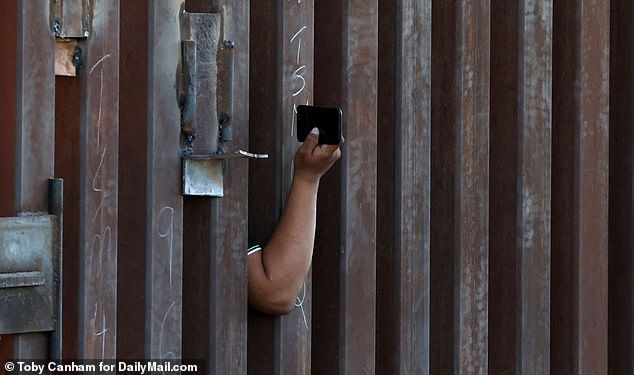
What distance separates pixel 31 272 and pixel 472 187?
1.51m

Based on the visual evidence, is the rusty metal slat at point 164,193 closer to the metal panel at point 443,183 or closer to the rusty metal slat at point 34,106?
the rusty metal slat at point 34,106

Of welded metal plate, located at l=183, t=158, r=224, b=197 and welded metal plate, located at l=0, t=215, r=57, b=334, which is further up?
welded metal plate, located at l=183, t=158, r=224, b=197

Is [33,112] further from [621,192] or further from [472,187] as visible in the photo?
[621,192]

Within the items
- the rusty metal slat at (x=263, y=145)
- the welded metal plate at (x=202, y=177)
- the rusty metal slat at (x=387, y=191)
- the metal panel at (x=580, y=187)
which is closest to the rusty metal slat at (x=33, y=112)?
the welded metal plate at (x=202, y=177)

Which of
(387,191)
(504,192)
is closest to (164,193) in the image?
(387,191)

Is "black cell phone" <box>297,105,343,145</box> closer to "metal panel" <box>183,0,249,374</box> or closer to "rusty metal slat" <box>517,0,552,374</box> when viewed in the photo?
"metal panel" <box>183,0,249,374</box>

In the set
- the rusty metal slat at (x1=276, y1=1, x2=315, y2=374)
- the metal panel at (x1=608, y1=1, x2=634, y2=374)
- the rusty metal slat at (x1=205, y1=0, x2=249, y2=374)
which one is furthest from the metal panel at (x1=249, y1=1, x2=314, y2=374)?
the metal panel at (x1=608, y1=1, x2=634, y2=374)

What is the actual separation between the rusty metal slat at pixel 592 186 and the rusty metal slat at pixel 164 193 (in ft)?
5.11

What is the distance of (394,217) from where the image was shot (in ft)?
11.3

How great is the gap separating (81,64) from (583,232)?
1928mm

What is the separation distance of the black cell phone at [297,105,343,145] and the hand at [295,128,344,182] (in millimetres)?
20

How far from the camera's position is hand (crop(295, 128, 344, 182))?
3.10 metres

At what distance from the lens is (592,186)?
12.7ft

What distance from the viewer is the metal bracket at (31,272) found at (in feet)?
8.82
